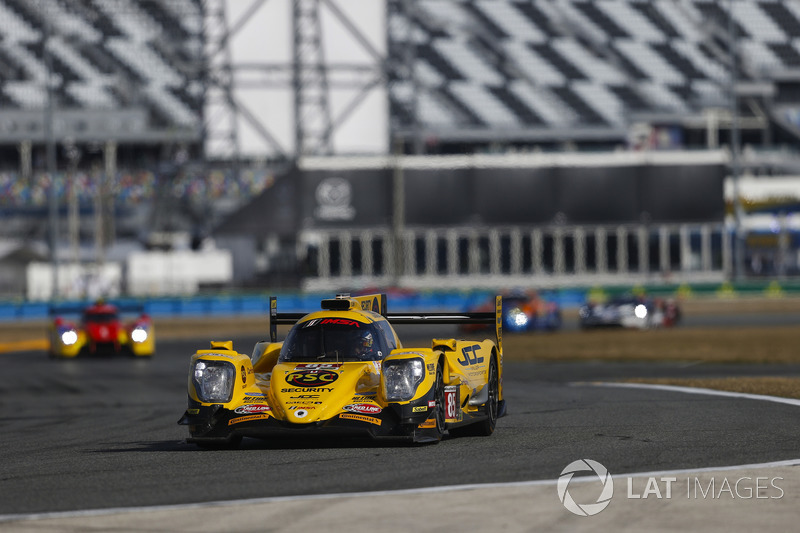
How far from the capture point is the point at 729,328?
121ft

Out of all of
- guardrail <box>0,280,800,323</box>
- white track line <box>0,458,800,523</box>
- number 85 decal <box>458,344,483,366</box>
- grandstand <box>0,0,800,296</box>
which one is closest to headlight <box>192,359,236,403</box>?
number 85 decal <box>458,344,483,366</box>

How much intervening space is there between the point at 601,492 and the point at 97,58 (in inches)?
3274

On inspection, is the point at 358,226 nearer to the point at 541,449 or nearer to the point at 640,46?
the point at 640,46

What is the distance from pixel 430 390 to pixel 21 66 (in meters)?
81.3

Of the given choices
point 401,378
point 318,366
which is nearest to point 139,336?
point 318,366

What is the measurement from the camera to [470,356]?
13.1 meters

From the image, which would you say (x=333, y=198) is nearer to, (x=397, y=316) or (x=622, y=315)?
(x=622, y=315)

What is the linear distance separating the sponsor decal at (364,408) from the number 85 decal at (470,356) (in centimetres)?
139

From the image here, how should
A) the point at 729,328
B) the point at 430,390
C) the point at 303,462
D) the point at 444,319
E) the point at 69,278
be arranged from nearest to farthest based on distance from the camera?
the point at 303,462 < the point at 430,390 < the point at 444,319 < the point at 729,328 < the point at 69,278

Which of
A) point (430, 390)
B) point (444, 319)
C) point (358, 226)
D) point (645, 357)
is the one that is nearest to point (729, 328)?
point (645, 357)

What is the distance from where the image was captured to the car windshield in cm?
1239

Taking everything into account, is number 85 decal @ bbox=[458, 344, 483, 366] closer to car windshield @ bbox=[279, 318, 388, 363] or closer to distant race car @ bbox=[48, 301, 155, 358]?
car windshield @ bbox=[279, 318, 388, 363]

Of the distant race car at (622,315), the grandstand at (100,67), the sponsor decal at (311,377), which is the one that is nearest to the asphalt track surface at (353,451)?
the sponsor decal at (311,377)

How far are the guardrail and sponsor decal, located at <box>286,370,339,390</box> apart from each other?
37.9 m
